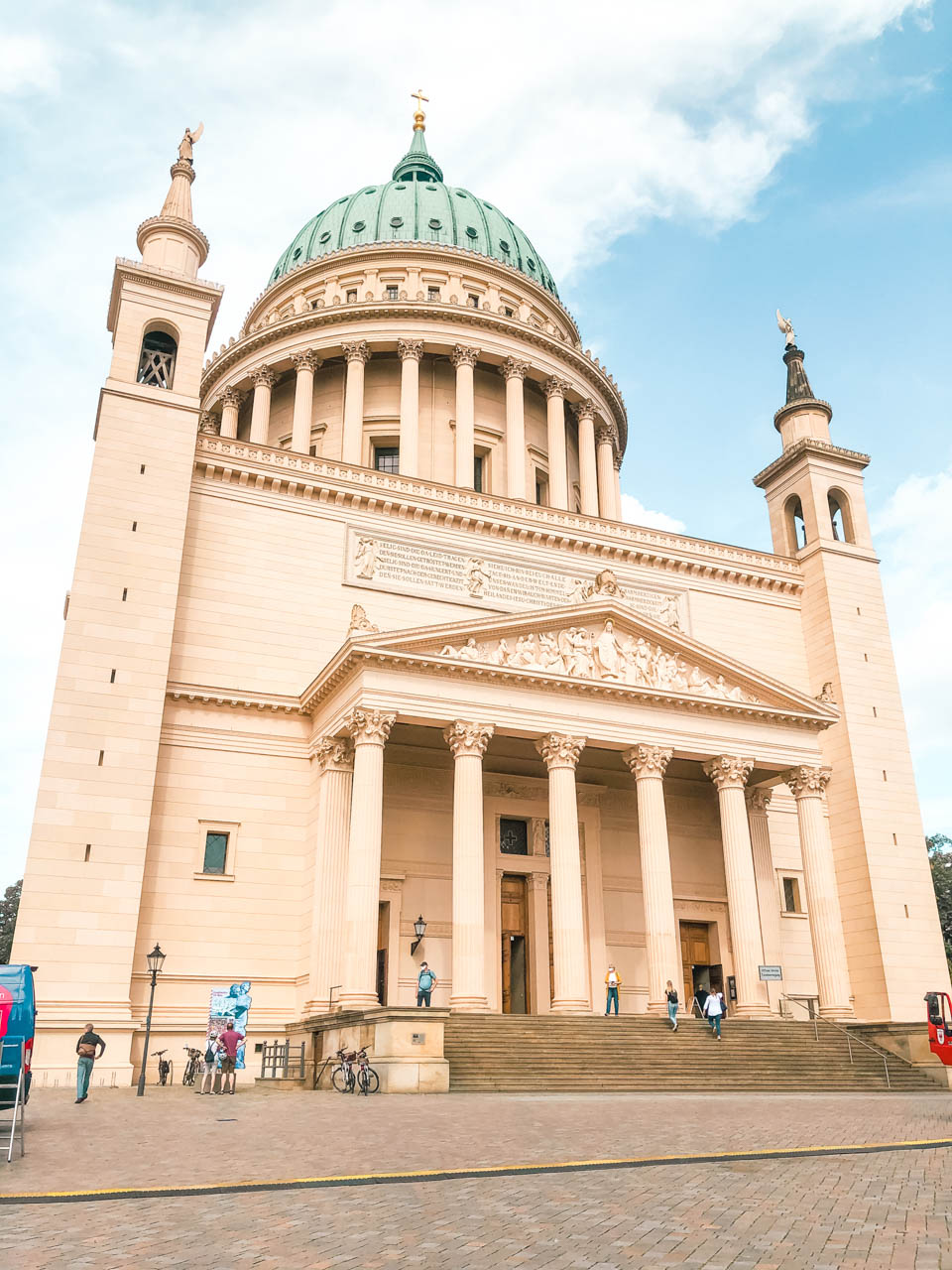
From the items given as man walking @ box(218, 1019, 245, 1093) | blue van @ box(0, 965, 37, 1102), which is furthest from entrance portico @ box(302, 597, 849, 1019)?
blue van @ box(0, 965, 37, 1102)

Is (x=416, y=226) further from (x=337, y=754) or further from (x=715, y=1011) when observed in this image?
(x=715, y=1011)

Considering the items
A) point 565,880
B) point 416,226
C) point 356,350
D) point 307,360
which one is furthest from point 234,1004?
point 416,226

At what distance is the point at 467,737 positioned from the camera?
29984mm

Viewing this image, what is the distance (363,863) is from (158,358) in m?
19.6

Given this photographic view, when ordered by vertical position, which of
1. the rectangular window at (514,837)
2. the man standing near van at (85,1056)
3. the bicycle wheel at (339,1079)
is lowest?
the bicycle wheel at (339,1079)

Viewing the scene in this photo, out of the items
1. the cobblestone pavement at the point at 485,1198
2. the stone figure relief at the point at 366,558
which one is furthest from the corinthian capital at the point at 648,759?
the cobblestone pavement at the point at 485,1198

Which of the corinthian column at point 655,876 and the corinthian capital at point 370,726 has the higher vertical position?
the corinthian capital at point 370,726

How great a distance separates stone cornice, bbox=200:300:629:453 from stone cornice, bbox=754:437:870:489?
13397 millimetres

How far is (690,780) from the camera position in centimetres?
3838

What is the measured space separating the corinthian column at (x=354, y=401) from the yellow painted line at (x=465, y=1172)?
132ft

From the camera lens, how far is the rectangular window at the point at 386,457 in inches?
2026

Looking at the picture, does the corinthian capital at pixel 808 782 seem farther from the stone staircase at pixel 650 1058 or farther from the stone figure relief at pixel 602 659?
the stone staircase at pixel 650 1058

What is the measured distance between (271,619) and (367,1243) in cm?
2756

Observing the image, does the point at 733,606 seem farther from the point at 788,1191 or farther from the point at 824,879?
the point at 788,1191
